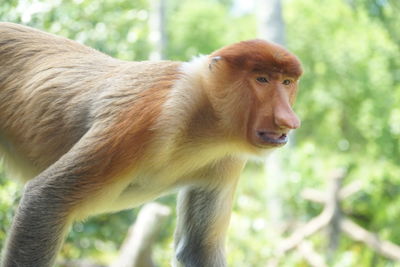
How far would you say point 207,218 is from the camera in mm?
3998

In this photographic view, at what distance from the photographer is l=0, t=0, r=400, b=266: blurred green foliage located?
6699mm

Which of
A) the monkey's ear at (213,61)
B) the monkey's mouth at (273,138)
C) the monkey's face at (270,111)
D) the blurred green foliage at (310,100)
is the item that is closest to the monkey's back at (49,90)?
the monkey's ear at (213,61)

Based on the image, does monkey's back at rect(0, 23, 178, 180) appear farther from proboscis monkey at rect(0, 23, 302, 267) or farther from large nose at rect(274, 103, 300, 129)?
large nose at rect(274, 103, 300, 129)

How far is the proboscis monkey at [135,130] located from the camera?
3.34 meters

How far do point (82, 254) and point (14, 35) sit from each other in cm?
375

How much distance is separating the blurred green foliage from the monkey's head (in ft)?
7.79

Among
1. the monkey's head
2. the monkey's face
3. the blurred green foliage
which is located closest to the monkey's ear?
the monkey's head

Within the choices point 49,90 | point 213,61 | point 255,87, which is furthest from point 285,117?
point 49,90

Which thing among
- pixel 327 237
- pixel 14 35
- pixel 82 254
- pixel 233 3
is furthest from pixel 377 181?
pixel 233 3

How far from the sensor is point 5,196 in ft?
17.2

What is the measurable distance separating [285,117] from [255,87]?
0.89 ft

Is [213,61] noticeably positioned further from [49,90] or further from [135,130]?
[49,90]

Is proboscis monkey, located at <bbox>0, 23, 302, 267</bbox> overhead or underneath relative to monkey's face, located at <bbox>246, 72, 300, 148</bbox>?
underneath

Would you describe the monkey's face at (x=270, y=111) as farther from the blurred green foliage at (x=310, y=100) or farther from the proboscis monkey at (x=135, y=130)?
the blurred green foliage at (x=310, y=100)
